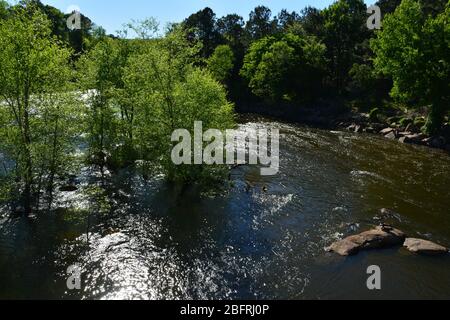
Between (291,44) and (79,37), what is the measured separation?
270ft

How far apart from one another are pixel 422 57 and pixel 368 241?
38404 millimetres

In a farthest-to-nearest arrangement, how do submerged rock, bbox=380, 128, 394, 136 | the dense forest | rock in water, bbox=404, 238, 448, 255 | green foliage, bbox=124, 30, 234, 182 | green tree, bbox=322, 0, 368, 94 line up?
green tree, bbox=322, 0, 368, 94
submerged rock, bbox=380, 128, 394, 136
green foliage, bbox=124, 30, 234, 182
the dense forest
rock in water, bbox=404, 238, 448, 255

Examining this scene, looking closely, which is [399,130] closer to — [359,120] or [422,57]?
[359,120]

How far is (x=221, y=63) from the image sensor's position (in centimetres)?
9281

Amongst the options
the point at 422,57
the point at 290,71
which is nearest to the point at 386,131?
the point at 422,57

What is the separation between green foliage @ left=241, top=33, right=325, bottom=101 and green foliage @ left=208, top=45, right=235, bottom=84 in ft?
28.8

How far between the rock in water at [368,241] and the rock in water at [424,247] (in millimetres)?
832

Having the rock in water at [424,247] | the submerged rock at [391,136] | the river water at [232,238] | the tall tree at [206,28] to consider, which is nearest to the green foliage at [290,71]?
the submerged rock at [391,136]

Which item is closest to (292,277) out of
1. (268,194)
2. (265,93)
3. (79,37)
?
(268,194)

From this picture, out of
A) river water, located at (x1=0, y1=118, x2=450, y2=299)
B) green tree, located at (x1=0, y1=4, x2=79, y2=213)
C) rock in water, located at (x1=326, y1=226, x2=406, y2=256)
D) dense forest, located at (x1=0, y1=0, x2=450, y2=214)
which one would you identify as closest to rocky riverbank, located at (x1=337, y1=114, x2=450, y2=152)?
dense forest, located at (x1=0, y1=0, x2=450, y2=214)

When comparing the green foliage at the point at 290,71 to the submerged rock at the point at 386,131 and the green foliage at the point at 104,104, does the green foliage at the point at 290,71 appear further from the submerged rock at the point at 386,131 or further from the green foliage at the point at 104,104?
the green foliage at the point at 104,104

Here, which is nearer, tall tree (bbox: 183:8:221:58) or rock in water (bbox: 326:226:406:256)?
rock in water (bbox: 326:226:406:256)

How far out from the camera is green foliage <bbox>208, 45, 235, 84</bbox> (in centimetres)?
9225

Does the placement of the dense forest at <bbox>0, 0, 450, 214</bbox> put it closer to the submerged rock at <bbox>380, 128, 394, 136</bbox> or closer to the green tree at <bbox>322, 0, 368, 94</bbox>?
the submerged rock at <bbox>380, 128, 394, 136</bbox>
